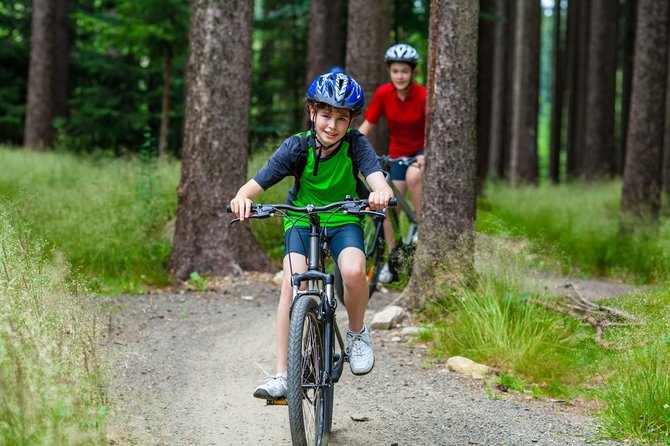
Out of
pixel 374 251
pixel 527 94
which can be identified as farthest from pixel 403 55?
pixel 527 94

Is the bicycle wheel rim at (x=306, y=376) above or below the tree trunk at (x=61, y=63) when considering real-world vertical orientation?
below

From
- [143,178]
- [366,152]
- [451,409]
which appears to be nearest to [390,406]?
[451,409]

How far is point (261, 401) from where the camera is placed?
580cm

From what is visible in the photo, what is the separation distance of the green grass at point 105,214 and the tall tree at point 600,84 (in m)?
13.0

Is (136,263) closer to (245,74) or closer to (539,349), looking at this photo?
(245,74)

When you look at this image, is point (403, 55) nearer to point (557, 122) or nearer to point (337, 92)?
point (337, 92)

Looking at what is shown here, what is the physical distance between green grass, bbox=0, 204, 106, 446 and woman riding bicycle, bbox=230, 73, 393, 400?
38.9 inches

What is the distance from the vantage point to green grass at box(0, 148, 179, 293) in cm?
923

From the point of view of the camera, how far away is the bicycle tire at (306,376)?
4.19 m

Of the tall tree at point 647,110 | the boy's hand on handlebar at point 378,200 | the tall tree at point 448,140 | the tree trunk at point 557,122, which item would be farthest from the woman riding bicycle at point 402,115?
the tree trunk at point 557,122

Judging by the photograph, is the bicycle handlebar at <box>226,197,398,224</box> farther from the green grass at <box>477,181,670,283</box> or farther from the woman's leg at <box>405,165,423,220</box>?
the woman's leg at <box>405,165,423,220</box>

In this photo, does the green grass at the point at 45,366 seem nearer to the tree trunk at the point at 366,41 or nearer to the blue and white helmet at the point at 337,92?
the blue and white helmet at the point at 337,92

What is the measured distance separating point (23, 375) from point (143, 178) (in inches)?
303

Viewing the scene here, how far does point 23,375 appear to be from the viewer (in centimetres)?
374
